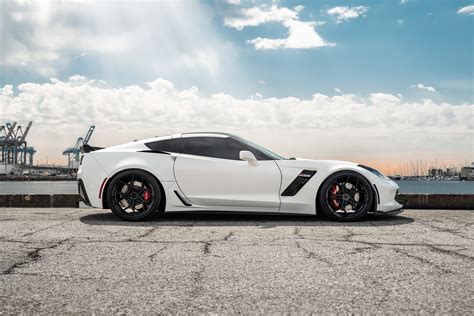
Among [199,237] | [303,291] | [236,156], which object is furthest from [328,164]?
[303,291]

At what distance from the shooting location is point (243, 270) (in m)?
3.18

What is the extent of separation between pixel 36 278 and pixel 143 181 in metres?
3.12

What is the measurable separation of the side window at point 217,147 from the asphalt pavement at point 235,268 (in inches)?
40.3

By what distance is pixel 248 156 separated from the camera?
5.87 meters

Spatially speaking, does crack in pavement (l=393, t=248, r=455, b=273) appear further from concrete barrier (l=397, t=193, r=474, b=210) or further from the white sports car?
concrete barrier (l=397, t=193, r=474, b=210)

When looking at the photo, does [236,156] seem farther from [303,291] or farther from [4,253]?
[303,291]

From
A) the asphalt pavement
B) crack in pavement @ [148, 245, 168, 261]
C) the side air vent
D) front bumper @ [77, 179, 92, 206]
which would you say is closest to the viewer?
the asphalt pavement

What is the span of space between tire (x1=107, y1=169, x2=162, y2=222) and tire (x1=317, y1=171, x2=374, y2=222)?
212 cm

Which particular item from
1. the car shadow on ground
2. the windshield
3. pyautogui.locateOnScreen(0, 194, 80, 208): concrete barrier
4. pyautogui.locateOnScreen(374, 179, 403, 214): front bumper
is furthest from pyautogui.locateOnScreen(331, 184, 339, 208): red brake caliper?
pyautogui.locateOnScreen(0, 194, 80, 208): concrete barrier

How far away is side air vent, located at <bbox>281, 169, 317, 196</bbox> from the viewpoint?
595 cm

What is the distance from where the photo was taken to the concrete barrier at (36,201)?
27.9 ft

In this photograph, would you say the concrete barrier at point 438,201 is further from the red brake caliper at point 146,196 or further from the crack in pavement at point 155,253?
the crack in pavement at point 155,253

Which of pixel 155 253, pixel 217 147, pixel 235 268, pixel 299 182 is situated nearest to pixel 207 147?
pixel 217 147

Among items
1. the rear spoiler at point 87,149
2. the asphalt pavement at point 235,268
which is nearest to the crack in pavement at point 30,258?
the asphalt pavement at point 235,268
